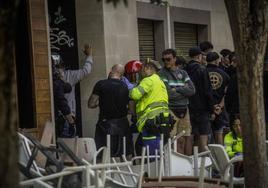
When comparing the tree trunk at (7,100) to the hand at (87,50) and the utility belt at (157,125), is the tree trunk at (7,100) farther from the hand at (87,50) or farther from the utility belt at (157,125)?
the hand at (87,50)

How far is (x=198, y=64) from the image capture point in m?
11.2

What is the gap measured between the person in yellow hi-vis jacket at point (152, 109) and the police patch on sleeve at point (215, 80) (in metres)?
2.12

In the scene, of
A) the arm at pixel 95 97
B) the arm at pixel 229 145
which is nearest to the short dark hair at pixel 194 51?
the arm at pixel 95 97

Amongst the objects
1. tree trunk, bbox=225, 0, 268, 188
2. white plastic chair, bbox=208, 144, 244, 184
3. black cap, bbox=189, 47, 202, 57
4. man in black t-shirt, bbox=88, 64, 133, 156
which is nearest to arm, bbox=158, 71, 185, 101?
man in black t-shirt, bbox=88, 64, 133, 156

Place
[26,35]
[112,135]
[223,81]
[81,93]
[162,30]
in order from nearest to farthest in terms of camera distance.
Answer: [112,135] < [26,35] < [223,81] < [81,93] < [162,30]

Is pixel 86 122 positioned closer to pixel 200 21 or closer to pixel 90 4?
pixel 90 4

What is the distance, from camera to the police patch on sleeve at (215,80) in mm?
11820

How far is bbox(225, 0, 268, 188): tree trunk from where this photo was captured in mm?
6125

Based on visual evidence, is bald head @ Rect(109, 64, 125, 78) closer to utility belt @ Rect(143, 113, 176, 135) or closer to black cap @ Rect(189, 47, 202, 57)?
utility belt @ Rect(143, 113, 176, 135)

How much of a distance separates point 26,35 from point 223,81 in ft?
10.1

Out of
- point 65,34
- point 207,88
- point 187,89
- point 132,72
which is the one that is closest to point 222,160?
point 187,89

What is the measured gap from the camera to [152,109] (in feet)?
32.2

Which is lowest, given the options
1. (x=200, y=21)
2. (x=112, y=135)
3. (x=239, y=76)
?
(x=112, y=135)

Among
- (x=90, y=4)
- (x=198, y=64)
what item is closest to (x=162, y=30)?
(x=90, y=4)
